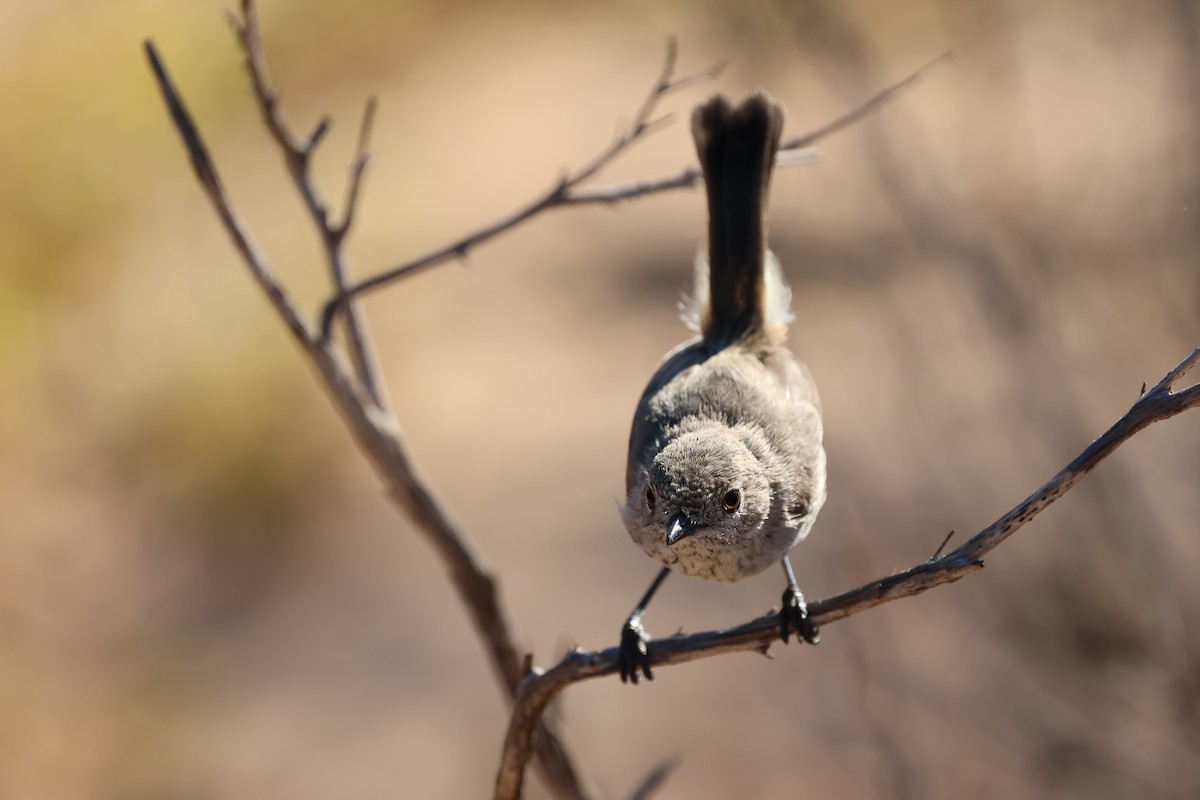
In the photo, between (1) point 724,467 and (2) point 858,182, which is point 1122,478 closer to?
(1) point 724,467

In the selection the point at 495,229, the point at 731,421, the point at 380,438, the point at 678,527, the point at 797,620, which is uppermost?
the point at 495,229

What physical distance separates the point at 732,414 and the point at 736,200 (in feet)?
2.06

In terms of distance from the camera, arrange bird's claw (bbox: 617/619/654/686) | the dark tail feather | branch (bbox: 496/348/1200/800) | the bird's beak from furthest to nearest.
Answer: the dark tail feather < the bird's beak < bird's claw (bbox: 617/619/654/686) < branch (bbox: 496/348/1200/800)

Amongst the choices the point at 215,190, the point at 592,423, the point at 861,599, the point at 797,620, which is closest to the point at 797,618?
the point at 797,620

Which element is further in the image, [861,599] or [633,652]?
[633,652]

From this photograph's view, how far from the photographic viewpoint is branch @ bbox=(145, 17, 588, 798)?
2957mm

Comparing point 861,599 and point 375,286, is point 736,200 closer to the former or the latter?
point 375,286

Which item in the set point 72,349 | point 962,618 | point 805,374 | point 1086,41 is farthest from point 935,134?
point 805,374

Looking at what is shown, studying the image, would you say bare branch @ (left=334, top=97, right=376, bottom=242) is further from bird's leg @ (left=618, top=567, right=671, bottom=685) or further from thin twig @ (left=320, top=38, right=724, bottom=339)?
bird's leg @ (left=618, top=567, right=671, bottom=685)

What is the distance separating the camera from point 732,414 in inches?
118

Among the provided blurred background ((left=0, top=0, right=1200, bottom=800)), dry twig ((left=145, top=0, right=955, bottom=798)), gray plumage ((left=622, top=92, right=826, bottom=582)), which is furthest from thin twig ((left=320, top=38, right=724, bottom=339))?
blurred background ((left=0, top=0, right=1200, bottom=800))

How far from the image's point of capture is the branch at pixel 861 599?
195cm

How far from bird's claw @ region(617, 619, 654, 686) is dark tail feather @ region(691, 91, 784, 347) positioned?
0.85 meters

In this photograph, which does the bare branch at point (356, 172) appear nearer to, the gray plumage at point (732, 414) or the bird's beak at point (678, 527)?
the gray plumage at point (732, 414)
